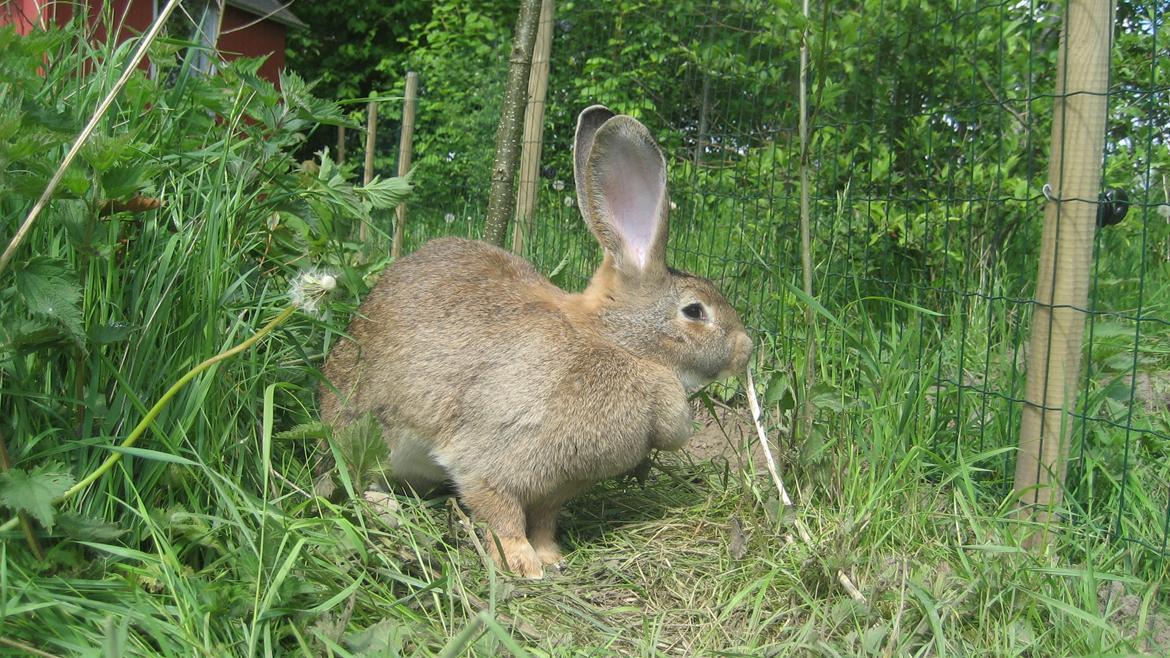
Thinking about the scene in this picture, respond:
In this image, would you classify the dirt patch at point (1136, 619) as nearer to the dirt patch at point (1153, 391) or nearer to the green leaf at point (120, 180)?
the dirt patch at point (1153, 391)

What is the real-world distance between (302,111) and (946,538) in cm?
216

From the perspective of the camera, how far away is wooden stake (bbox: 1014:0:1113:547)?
2678 mm

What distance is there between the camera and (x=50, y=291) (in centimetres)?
188

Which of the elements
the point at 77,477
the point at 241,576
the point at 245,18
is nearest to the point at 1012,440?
the point at 241,576

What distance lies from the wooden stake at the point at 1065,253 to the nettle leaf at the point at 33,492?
94.4 inches

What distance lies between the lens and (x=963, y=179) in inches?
170

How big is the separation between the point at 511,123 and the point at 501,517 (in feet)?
7.65

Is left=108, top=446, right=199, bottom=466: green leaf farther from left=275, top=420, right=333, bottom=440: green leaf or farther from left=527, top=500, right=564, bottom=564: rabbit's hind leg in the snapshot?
left=527, top=500, right=564, bottom=564: rabbit's hind leg

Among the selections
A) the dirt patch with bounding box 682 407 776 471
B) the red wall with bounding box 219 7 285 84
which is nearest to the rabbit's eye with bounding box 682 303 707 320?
the dirt patch with bounding box 682 407 776 471

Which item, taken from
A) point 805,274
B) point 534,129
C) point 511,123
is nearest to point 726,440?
point 805,274

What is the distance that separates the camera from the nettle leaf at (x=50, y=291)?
73.7 inches

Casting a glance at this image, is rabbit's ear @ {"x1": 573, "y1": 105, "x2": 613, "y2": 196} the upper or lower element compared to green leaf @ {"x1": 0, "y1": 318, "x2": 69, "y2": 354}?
upper

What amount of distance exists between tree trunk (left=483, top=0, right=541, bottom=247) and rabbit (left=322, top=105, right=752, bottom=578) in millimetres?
1250

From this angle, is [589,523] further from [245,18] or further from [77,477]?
[245,18]
